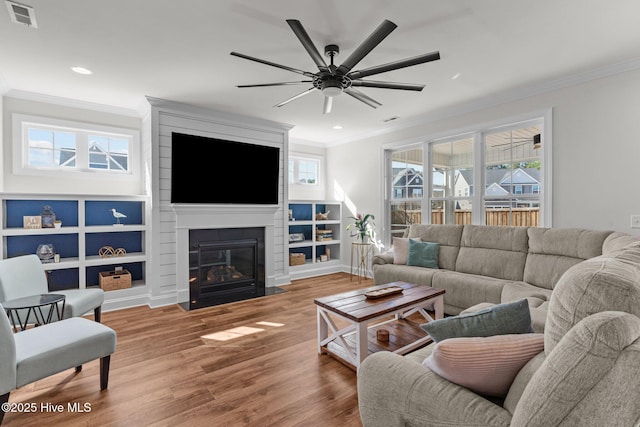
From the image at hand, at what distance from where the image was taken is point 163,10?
2254 mm

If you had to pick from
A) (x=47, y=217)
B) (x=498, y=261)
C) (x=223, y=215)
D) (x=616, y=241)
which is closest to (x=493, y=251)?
(x=498, y=261)

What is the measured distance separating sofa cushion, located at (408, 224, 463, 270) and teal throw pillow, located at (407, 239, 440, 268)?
0.09m

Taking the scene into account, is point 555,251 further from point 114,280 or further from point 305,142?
point 114,280

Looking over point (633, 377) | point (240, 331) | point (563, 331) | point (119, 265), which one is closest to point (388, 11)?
point (563, 331)

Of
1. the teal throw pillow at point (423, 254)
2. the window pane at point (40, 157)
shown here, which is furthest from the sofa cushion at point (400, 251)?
the window pane at point (40, 157)

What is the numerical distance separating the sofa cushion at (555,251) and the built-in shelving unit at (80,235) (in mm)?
4741

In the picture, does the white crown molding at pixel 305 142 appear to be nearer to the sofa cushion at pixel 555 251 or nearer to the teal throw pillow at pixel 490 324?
the sofa cushion at pixel 555 251

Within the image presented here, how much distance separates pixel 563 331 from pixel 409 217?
14.4 ft

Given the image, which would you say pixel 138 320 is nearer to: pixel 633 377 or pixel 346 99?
pixel 346 99

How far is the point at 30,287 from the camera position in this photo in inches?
113

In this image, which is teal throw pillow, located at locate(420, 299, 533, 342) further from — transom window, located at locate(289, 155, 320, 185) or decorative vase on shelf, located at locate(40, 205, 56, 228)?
transom window, located at locate(289, 155, 320, 185)

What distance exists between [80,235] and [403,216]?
466cm

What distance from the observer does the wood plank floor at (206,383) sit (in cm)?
193

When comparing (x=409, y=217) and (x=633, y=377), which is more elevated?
(x=409, y=217)
